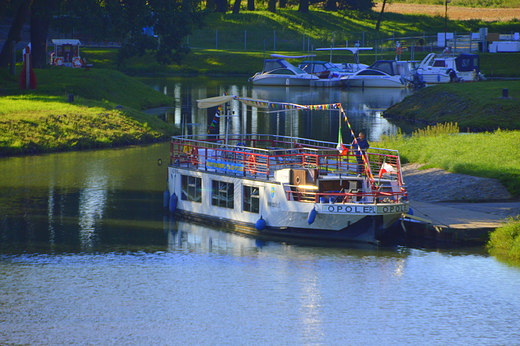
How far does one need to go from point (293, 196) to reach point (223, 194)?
3.67 metres

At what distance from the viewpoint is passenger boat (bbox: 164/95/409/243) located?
2736 centimetres

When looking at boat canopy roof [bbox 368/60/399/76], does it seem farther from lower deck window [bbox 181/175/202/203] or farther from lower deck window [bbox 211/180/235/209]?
lower deck window [bbox 211/180/235/209]

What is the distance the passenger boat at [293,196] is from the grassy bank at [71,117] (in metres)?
19.7

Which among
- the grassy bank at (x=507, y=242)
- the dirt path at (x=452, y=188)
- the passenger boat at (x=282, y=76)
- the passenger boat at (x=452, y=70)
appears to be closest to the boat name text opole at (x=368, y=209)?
the grassy bank at (x=507, y=242)

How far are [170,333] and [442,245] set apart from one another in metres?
11.7

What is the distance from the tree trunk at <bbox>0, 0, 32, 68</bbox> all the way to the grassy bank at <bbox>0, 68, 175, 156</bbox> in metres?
4.35

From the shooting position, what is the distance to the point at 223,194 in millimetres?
30688

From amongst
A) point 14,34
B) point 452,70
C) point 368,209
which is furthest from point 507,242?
point 452,70

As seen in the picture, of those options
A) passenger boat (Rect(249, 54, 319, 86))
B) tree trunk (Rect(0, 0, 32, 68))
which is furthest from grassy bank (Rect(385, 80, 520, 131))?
tree trunk (Rect(0, 0, 32, 68))

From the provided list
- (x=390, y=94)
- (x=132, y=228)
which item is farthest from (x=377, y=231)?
→ (x=390, y=94)

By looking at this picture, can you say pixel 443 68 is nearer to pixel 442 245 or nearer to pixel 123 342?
pixel 442 245

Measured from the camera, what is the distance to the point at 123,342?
1934cm

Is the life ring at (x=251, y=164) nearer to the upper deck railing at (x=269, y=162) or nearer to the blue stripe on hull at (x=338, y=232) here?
the upper deck railing at (x=269, y=162)

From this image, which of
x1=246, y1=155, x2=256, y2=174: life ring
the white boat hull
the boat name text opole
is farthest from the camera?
x1=246, y1=155, x2=256, y2=174: life ring
